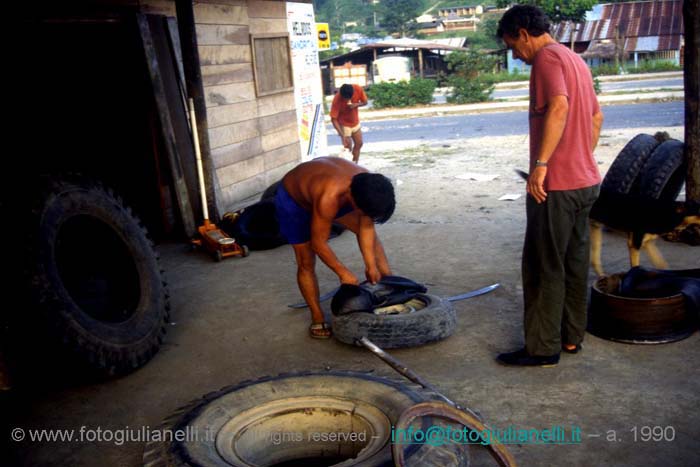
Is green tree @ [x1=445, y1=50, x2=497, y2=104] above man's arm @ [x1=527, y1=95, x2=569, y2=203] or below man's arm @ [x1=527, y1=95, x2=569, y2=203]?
below

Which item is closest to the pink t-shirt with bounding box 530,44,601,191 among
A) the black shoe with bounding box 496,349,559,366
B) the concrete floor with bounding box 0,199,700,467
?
the black shoe with bounding box 496,349,559,366

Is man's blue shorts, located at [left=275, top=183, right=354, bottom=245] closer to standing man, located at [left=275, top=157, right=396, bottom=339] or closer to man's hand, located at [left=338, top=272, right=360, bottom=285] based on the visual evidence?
standing man, located at [left=275, top=157, right=396, bottom=339]

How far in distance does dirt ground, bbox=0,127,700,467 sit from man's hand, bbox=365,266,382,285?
1.65 feet

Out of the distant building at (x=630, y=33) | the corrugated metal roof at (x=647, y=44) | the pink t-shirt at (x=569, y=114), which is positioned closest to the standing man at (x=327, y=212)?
the pink t-shirt at (x=569, y=114)

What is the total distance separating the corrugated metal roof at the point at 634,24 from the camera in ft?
133

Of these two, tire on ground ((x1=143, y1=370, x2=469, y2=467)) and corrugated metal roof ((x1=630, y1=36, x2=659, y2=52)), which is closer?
tire on ground ((x1=143, y1=370, x2=469, y2=467))

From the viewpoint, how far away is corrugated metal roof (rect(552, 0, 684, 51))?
40.5 m

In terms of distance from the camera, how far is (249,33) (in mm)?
9391

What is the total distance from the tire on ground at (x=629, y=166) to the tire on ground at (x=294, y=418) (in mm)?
3654

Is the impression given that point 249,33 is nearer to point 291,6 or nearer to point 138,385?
point 291,6

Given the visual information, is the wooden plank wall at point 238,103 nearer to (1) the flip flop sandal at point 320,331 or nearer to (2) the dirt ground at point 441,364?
(2) the dirt ground at point 441,364

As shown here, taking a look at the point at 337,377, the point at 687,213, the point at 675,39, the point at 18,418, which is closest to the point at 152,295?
the point at 18,418

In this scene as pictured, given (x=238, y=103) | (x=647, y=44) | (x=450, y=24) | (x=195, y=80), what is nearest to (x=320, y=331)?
(x=195, y=80)

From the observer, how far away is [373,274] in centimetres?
482
